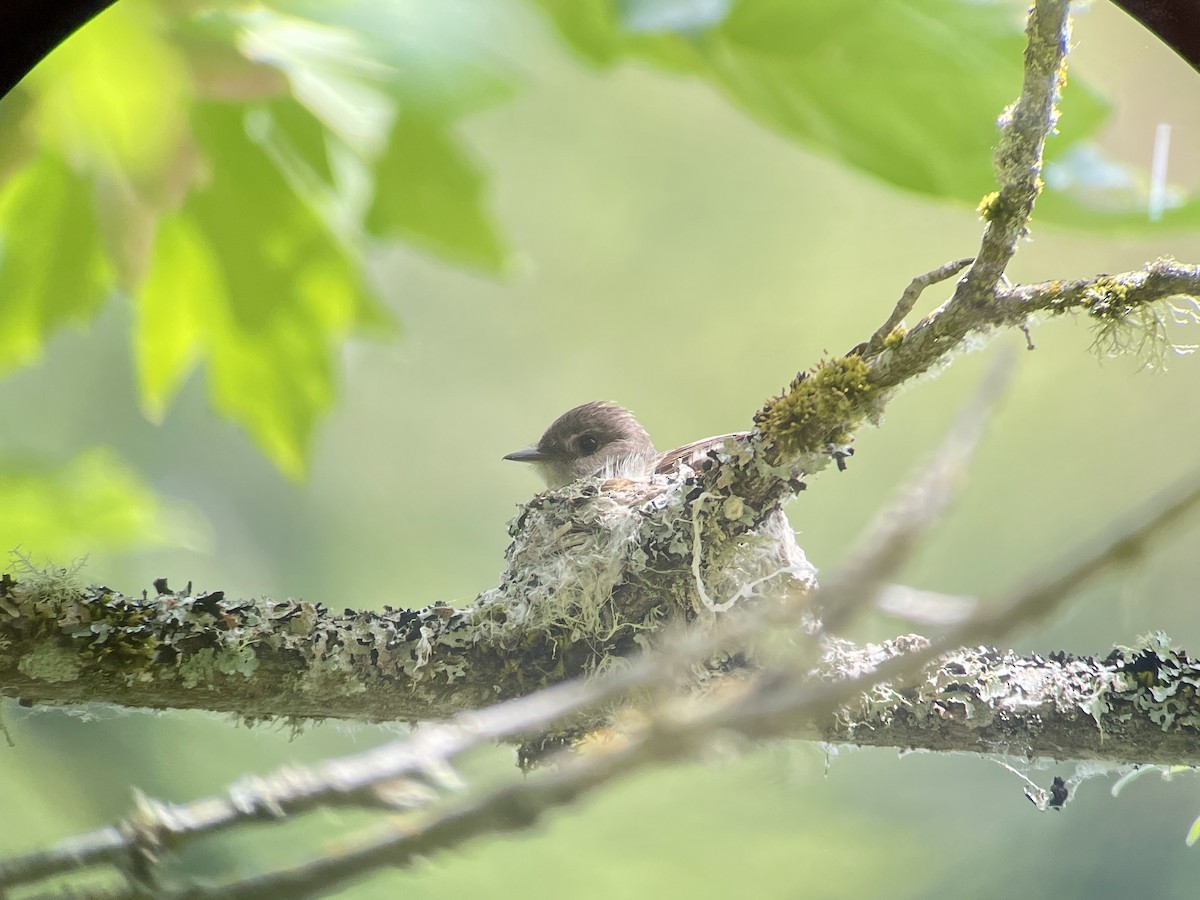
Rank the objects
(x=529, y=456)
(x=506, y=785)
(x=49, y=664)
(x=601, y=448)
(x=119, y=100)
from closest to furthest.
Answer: (x=506, y=785) < (x=119, y=100) < (x=49, y=664) < (x=529, y=456) < (x=601, y=448)

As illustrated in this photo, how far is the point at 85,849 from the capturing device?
55cm

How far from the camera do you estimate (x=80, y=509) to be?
1.21m

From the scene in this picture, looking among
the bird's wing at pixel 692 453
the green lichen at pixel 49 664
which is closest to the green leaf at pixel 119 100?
the green lichen at pixel 49 664

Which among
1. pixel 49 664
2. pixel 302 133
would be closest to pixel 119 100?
pixel 302 133

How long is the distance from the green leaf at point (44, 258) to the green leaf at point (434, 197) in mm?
310

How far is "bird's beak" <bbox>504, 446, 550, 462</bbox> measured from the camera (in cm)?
151

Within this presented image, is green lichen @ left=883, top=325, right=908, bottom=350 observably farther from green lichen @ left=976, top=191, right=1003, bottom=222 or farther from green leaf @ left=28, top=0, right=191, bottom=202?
green leaf @ left=28, top=0, right=191, bottom=202

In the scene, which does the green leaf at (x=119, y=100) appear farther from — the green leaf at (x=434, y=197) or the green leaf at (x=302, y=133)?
the green leaf at (x=434, y=197)

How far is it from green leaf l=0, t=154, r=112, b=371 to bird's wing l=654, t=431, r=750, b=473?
0.71m

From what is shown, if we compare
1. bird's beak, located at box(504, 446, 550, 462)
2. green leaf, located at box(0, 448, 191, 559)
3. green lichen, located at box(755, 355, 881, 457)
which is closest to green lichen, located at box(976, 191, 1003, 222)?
A: green lichen, located at box(755, 355, 881, 457)

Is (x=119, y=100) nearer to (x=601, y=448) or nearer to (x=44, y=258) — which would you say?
(x=44, y=258)

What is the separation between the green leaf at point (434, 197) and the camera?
0.97 metres

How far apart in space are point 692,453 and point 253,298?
0.60 m

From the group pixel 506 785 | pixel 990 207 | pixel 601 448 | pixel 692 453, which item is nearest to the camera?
pixel 506 785
